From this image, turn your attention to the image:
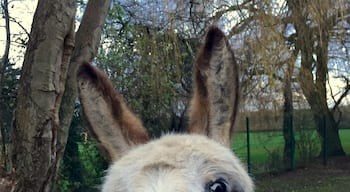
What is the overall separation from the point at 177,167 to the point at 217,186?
6.4 inches

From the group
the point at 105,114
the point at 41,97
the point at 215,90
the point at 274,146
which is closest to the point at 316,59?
the point at 274,146

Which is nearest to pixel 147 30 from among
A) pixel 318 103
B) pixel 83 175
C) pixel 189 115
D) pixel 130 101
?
pixel 130 101

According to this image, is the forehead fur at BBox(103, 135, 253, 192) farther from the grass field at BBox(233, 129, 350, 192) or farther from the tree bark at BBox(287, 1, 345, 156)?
the grass field at BBox(233, 129, 350, 192)

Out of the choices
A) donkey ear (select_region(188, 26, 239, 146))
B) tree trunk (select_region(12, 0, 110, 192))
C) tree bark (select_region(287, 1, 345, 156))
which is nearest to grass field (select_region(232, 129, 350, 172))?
tree bark (select_region(287, 1, 345, 156))

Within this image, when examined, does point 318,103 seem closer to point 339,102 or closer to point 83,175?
point 339,102

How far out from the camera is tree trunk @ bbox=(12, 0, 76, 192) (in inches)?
174

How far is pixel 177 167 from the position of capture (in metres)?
2.08

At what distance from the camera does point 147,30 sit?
473 inches

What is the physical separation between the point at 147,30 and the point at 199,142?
9814mm

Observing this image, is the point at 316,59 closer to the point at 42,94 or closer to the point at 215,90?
the point at 42,94

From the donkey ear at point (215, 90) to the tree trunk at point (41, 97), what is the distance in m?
1.95

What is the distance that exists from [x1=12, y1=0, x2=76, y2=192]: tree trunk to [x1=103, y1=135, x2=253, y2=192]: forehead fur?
7.05 feet

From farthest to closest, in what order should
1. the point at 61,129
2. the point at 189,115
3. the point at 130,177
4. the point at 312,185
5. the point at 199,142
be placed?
the point at 312,185 < the point at 61,129 < the point at 189,115 < the point at 199,142 < the point at 130,177

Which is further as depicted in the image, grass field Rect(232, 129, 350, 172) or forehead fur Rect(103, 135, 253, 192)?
grass field Rect(232, 129, 350, 172)
